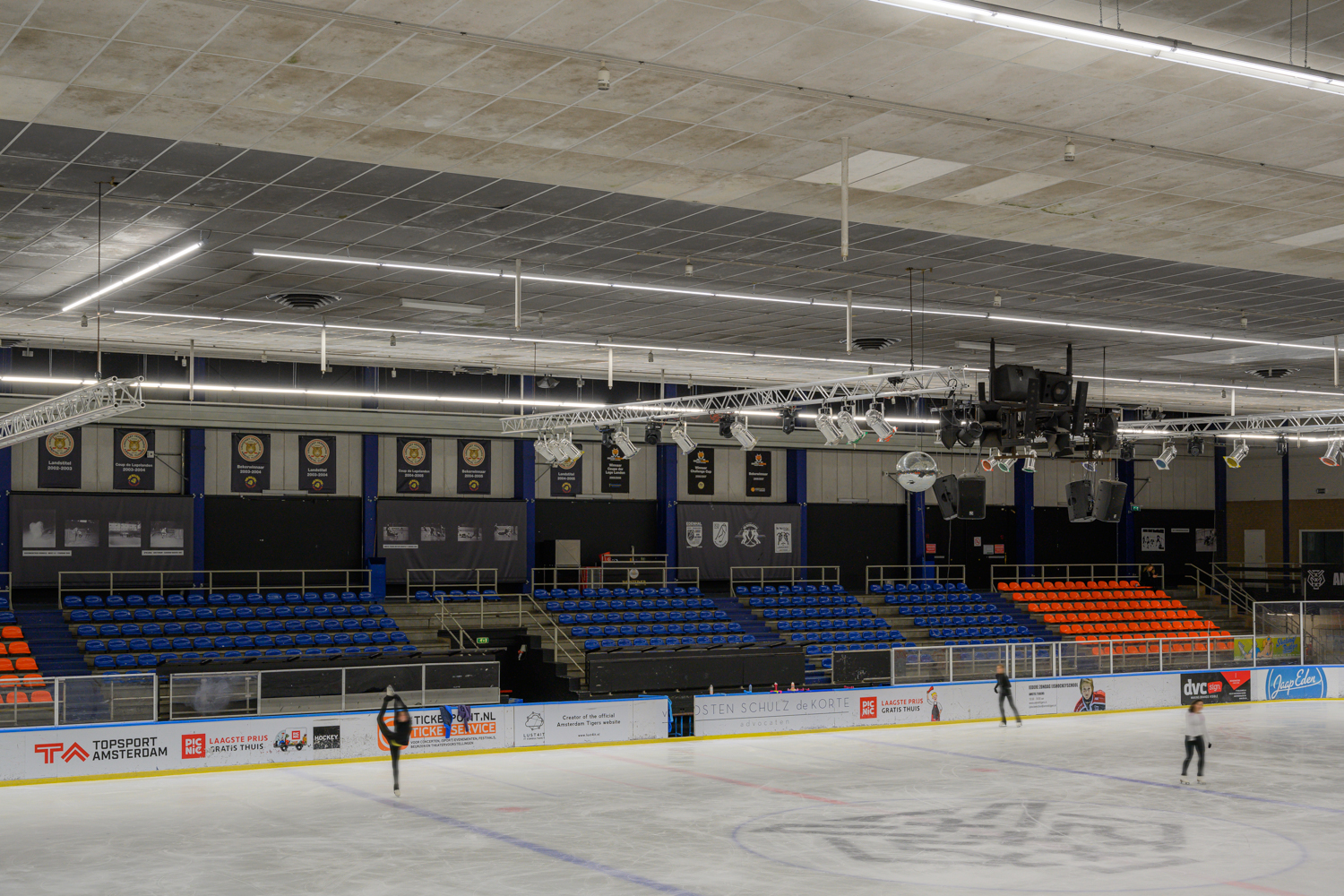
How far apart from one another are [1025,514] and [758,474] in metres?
10.1

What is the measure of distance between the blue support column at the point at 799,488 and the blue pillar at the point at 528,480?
8.47 metres

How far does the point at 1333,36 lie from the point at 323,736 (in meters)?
17.7

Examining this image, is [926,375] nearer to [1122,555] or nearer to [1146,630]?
[1146,630]

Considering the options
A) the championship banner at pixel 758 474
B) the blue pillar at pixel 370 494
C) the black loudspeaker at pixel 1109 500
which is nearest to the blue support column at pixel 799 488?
the championship banner at pixel 758 474

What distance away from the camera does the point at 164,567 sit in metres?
30.4

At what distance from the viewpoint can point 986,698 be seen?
28062 millimetres

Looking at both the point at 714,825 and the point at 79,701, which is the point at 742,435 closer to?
the point at 714,825

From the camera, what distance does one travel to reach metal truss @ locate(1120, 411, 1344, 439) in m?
30.4

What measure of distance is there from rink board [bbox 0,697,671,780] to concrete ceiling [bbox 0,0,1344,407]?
21.7 ft

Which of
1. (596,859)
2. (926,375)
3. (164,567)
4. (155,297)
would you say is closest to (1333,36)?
(596,859)

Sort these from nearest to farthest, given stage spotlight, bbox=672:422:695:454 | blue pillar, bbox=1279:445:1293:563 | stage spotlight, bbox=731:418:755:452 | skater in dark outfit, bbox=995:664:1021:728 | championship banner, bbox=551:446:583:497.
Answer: skater in dark outfit, bbox=995:664:1021:728
stage spotlight, bbox=731:418:755:452
stage spotlight, bbox=672:422:695:454
championship banner, bbox=551:446:583:497
blue pillar, bbox=1279:445:1293:563

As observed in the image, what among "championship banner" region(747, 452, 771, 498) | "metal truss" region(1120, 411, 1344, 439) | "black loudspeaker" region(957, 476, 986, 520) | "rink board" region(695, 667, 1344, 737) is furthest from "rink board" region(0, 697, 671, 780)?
"metal truss" region(1120, 411, 1344, 439)

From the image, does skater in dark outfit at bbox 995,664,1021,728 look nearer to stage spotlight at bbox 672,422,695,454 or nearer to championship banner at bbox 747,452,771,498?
stage spotlight at bbox 672,422,695,454

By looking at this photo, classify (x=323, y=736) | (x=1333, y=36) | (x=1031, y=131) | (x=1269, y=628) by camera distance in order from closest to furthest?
(x=1333, y=36)
(x=1031, y=131)
(x=323, y=736)
(x=1269, y=628)
